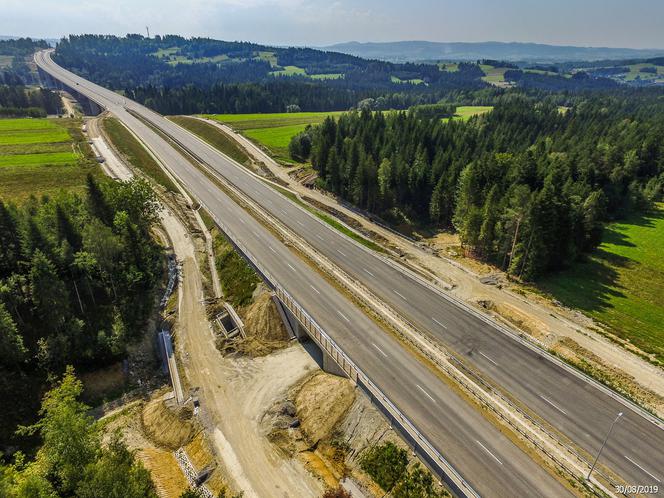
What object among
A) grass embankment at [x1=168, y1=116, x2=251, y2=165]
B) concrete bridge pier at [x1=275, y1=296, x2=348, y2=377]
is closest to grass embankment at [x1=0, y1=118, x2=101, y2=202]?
grass embankment at [x1=168, y1=116, x2=251, y2=165]

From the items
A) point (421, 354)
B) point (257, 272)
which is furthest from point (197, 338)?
point (421, 354)

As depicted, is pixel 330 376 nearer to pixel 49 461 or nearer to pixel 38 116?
pixel 49 461

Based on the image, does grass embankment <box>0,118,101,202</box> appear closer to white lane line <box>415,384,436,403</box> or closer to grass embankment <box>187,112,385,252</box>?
grass embankment <box>187,112,385,252</box>

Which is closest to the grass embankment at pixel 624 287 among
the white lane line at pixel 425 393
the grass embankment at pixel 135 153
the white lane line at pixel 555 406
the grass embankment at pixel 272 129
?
the white lane line at pixel 555 406

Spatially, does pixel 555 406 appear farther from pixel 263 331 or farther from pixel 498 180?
pixel 498 180

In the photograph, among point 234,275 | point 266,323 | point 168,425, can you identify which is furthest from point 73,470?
point 234,275
